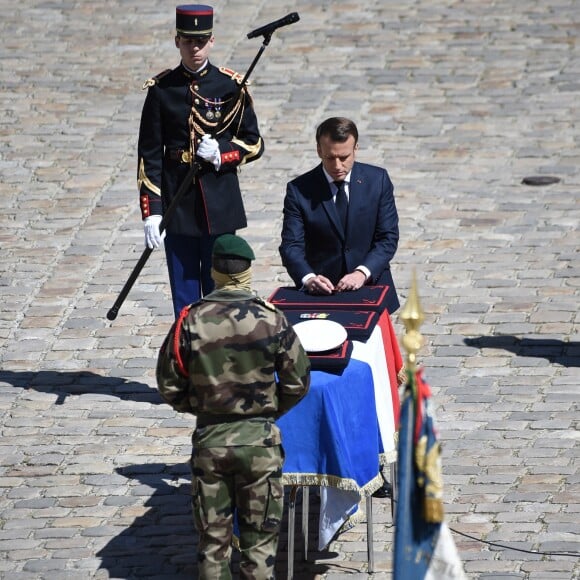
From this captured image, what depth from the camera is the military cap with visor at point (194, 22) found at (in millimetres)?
8586

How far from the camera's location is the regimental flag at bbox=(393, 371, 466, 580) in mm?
5504

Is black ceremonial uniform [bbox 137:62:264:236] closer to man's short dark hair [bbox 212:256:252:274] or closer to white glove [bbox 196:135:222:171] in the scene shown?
white glove [bbox 196:135:222:171]

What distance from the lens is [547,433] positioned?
864cm

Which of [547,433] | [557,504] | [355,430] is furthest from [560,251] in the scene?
[355,430]

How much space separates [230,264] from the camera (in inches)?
245

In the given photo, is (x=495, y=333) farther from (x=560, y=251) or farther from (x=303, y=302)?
(x=303, y=302)

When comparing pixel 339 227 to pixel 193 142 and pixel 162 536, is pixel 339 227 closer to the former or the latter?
pixel 193 142

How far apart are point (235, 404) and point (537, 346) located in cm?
429

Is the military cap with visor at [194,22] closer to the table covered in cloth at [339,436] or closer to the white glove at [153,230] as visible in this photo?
the white glove at [153,230]

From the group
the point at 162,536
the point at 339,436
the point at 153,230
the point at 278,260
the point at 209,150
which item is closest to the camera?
the point at 339,436

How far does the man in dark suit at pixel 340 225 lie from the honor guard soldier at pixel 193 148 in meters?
1.22

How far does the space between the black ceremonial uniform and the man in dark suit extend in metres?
1.23

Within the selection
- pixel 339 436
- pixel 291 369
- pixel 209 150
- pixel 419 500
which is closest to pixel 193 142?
pixel 209 150

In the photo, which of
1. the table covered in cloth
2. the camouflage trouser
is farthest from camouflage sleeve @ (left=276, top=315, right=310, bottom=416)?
the table covered in cloth
